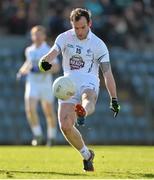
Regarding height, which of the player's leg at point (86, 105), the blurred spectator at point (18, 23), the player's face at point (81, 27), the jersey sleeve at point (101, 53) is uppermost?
the blurred spectator at point (18, 23)

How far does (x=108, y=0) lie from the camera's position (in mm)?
26547

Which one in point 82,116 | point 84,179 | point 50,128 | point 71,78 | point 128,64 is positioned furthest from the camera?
point 128,64

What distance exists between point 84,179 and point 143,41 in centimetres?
1644

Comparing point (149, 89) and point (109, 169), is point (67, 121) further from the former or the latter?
point (149, 89)

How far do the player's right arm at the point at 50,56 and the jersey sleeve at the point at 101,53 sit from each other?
1.73ft

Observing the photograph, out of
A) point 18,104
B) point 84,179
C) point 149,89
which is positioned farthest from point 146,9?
point 84,179

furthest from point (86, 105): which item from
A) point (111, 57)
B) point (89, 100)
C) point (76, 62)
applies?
point (111, 57)

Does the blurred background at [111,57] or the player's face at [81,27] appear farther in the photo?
the blurred background at [111,57]

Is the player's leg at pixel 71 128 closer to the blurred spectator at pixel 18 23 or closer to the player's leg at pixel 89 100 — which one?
the player's leg at pixel 89 100

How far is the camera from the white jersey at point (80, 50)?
498 inches

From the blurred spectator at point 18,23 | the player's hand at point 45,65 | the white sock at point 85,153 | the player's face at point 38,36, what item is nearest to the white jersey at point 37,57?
the player's face at point 38,36

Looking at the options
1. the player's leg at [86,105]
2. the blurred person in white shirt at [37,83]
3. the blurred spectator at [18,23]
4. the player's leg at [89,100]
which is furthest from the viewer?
the blurred spectator at [18,23]

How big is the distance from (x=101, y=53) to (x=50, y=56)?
2.50 ft

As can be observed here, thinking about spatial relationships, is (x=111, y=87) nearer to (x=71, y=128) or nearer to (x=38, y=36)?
(x=71, y=128)
